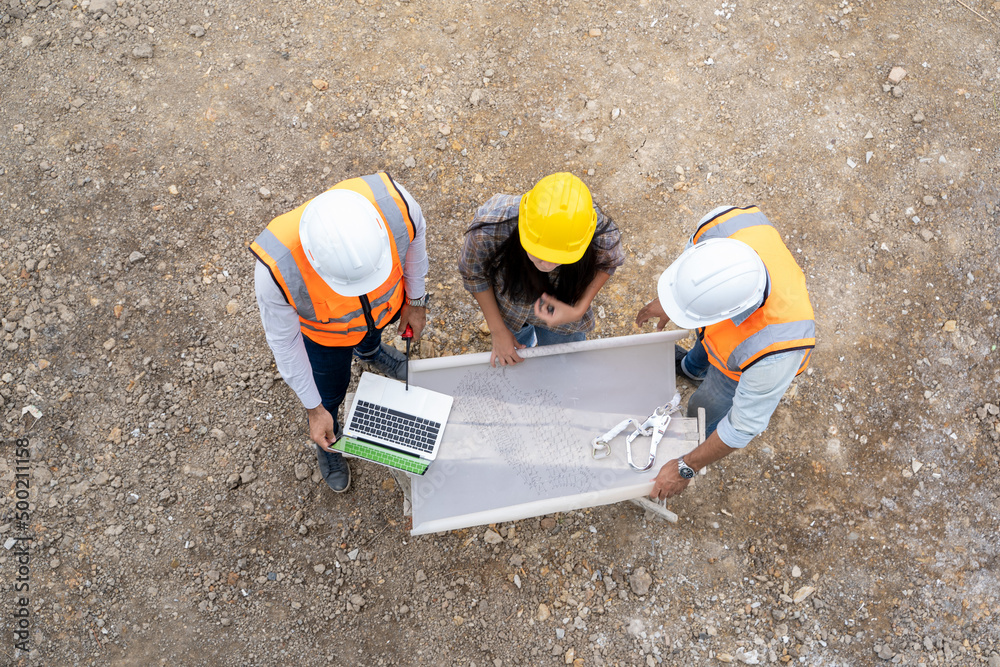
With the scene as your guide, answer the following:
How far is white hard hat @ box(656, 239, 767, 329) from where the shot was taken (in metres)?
2.19

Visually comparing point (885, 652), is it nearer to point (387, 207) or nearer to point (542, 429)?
point (542, 429)

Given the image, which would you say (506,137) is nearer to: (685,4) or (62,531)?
(685,4)

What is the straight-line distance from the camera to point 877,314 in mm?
4043

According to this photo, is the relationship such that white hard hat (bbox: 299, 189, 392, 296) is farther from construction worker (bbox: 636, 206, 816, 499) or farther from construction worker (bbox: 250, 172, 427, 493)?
construction worker (bbox: 636, 206, 816, 499)

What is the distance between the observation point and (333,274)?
7.50 feet

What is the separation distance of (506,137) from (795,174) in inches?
83.9

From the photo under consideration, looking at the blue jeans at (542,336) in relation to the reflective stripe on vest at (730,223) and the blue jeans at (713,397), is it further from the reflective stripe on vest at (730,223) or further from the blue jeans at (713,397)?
the reflective stripe on vest at (730,223)

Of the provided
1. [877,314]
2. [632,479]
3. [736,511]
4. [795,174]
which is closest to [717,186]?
[795,174]

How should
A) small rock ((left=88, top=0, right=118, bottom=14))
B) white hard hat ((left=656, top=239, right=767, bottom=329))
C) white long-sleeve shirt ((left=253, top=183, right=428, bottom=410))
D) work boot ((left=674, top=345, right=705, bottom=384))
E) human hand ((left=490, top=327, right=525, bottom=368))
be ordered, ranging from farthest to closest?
small rock ((left=88, top=0, right=118, bottom=14)) < work boot ((left=674, top=345, right=705, bottom=384)) < human hand ((left=490, top=327, right=525, bottom=368)) < white long-sleeve shirt ((left=253, top=183, right=428, bottom=410)) < white hard hat ((left=656, top=239, right=767, bottom=329))

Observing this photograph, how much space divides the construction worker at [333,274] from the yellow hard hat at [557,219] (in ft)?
1.86

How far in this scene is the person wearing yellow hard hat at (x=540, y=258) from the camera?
2223mm

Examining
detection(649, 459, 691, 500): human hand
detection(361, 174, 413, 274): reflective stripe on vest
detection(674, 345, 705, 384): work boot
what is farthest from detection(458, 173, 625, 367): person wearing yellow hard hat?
detection(674, 345, 705, 384): work boot

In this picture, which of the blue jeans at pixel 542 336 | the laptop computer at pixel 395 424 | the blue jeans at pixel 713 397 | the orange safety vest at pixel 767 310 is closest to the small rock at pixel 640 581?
the blue jeans at pixel 713 397

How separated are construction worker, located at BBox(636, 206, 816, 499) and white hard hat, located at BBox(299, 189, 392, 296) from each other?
48.1 inches
